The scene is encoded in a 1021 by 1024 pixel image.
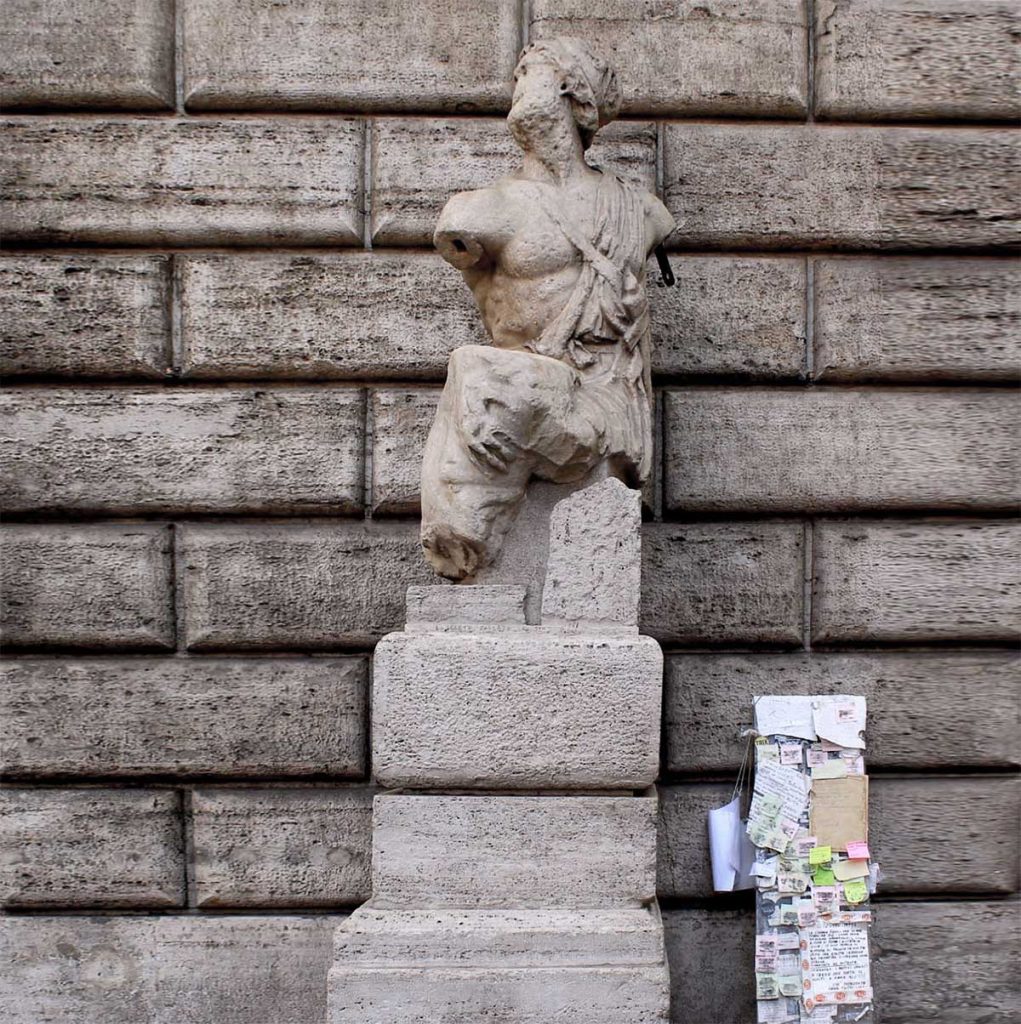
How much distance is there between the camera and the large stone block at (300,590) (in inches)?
167

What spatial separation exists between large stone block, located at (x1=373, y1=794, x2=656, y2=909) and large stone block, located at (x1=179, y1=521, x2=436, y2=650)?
1213 mm

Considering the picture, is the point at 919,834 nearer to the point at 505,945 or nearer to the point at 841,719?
the point at 841,719

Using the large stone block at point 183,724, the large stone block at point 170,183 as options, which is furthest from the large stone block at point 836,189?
the large stone block at point 183,724

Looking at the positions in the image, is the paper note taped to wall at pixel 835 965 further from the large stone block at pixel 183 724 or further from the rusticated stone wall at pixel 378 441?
the large stone block at pixel 183 724

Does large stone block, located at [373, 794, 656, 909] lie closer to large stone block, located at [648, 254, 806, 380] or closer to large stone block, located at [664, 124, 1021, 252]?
large stone block, located at [648, 254, 806, 380]

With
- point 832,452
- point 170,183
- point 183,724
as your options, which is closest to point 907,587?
point 832,452

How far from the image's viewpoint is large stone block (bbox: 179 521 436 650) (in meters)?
4.24

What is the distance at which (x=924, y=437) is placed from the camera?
4.32 m

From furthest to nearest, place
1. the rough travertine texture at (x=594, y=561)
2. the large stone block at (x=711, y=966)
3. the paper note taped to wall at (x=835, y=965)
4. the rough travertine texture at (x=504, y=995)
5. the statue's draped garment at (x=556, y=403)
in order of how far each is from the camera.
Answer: the large stone block at (x=711, y=966) < the paper note taped to wall at (x=835, y=965) < the rough travertine texture at (x=594, y=561) < the statue's draped garment at (x=556, y=403) < the rough travertine texture at (x=504, y=995)

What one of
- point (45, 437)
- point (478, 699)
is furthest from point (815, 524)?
point (45, 437)

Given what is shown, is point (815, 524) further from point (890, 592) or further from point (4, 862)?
point (4, 862)

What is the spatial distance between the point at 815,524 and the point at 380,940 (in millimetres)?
2159

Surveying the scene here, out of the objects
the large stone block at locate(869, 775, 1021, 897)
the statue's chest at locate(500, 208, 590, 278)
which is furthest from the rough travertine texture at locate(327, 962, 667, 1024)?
the statue's chest at locate(500, 208, 590, 278)

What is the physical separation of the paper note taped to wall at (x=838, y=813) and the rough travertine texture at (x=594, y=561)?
4.19 ft
